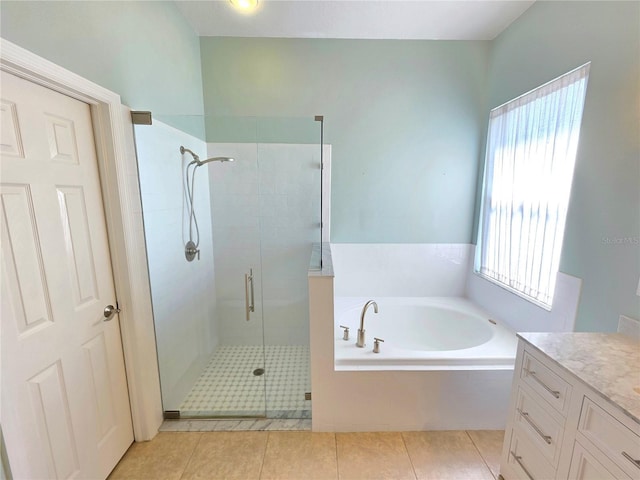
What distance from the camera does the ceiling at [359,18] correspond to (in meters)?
2.00

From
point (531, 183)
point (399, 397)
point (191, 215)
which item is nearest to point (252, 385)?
point (399, 397)

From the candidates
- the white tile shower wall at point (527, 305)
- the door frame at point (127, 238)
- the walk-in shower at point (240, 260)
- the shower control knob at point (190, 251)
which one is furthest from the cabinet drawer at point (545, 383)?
the shower control knob at point (190, 251)

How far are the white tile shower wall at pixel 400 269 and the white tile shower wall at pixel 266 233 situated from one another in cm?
51

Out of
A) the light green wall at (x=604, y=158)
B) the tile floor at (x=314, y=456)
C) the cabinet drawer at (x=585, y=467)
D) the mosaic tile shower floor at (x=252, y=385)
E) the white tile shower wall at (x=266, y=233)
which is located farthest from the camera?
the white tile shower wall at (x=266, y=233)

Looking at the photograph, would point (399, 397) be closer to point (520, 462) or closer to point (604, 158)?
point (520, 462)

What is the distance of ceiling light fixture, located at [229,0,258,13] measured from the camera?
184cm

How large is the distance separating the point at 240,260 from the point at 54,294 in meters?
1.42

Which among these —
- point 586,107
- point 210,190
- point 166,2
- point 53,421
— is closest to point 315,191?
point 210,190

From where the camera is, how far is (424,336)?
263 cm

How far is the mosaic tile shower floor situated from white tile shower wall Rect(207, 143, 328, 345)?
0.12 meters

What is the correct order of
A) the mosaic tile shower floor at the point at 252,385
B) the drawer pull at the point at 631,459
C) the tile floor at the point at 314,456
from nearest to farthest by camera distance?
the drawer pull at the point at 631,459 → the tile floor at the point at 314,456 → the mosaic tile shower floor at the point at 252,385

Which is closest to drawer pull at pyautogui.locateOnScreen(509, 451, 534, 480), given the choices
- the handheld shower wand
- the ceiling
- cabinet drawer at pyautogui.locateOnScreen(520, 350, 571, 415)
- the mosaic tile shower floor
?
cabinet drawer at pyautogui.locateOnScreen(520, 350, 571, 415)

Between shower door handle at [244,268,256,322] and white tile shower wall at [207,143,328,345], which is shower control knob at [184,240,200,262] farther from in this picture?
shower door handle at [244,268,256,322]

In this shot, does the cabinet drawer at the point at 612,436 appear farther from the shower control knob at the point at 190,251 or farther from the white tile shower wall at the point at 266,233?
the shower control knob at the point at 190,251
